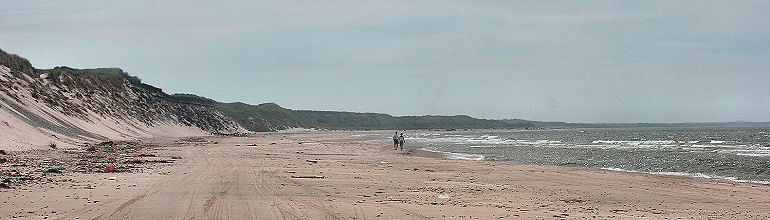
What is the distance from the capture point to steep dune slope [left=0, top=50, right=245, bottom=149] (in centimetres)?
2774

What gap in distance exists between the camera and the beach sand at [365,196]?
912 centimetres

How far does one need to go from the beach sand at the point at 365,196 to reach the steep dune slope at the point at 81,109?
41.9 ft

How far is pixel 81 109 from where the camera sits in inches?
1694

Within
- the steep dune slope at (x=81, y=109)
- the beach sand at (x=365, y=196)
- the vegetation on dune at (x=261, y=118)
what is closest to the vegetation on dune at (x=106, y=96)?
the steep dune slope at (x=81, y=109)

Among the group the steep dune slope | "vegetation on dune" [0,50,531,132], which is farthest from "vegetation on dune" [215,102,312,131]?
the steep dune slope

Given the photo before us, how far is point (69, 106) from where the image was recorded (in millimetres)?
40688

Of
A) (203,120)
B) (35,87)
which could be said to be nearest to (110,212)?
(35,87)

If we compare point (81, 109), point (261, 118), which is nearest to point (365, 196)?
point (81, 109)

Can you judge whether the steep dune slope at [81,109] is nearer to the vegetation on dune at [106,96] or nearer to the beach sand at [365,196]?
the vegetation on dune at [106,96]

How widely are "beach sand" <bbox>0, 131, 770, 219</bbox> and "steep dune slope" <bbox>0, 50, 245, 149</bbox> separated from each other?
12.8m

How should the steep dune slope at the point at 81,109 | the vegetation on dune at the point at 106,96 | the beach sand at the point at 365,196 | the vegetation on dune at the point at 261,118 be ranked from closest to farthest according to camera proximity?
the beach sand at the point at 365,196 < the steep dune slope at the point at 81,109 < the vegetation on dune at the point at 106,96 < the vegetation on dune at the point at 261,118

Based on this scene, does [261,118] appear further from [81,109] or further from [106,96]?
[81,109]

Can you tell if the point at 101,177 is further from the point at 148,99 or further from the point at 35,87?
the point at 148,99

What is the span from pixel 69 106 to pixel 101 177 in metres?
32.4
